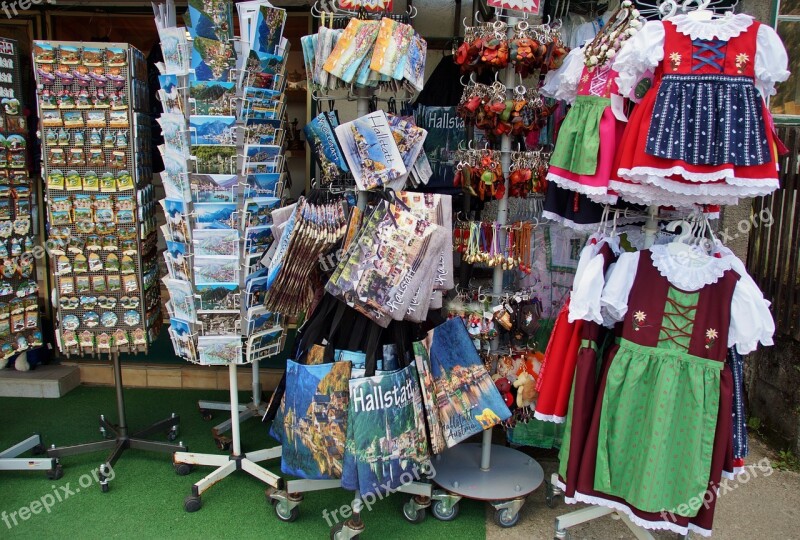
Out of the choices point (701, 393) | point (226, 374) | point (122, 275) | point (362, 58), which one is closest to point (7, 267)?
point (122, 275)

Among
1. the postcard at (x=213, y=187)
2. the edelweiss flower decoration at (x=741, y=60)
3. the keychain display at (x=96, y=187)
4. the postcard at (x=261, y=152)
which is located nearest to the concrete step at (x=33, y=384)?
the keychain display at (x=96, y=187)

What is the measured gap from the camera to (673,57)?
2.08 m

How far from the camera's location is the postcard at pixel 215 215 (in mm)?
2836

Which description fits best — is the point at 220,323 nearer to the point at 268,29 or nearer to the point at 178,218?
the point at 178,218

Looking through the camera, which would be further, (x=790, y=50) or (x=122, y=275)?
(x=790, y=50)

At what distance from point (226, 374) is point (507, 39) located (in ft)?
9.89

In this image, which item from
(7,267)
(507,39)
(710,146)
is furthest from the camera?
(7,267)

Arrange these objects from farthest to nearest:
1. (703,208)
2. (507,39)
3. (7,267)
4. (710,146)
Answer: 1. (7,267)
2. (507,39)
3. (703,208)
4. (710,146)

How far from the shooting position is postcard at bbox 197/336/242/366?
296 cm

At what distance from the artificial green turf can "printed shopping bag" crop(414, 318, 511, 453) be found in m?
0.52

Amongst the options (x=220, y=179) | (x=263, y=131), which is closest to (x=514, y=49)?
(x=263, y=131)

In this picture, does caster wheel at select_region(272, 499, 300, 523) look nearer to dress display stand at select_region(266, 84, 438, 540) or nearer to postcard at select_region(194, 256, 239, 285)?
dress display stand at select_region(266, 84, 438, 540)

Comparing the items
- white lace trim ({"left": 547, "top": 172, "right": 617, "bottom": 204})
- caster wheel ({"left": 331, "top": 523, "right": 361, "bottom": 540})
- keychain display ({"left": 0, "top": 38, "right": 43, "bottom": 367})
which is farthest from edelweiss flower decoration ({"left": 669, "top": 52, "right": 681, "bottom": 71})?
keychain display ({"left": 0, "top": 38, "right": 43, "bottom": 367})

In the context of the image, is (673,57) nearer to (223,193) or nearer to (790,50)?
(223,193)
